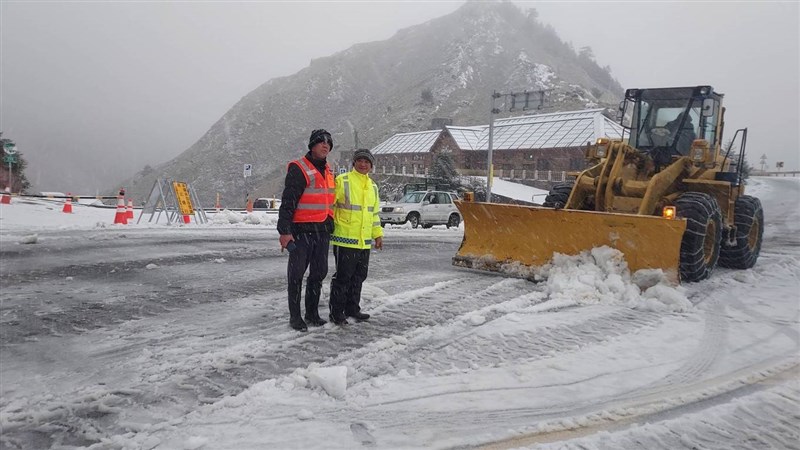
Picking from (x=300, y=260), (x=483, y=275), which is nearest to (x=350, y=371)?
(x=300, y=260)

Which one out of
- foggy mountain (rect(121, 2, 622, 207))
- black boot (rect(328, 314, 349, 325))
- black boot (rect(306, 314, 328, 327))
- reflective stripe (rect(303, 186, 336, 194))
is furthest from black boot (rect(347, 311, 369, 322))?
foggy mountain (rect(121, 2, 622, 207))

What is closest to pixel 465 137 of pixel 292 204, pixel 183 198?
pixel 183 198

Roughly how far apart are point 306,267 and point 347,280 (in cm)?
44

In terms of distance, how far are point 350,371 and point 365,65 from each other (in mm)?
175218

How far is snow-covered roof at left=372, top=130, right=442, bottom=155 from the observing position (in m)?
52.7

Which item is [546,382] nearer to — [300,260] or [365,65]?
[300,260]

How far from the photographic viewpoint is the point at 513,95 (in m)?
23.9

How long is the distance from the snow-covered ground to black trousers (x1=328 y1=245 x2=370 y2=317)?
11.5 inches

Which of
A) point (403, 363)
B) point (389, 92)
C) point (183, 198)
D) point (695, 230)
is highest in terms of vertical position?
point (389, 92)

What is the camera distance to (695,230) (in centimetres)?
681

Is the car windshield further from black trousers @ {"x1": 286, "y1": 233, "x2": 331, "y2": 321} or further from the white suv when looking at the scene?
black trousers @ {"x1": 286, "y1": 233, "x2": 331, "y2": 321}

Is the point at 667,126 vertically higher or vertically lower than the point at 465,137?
lower

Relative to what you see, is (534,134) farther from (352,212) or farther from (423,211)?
(352,212)

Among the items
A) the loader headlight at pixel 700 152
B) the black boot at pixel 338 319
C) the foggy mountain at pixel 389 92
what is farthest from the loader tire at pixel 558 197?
the foggy mountain at pixel 389 92
